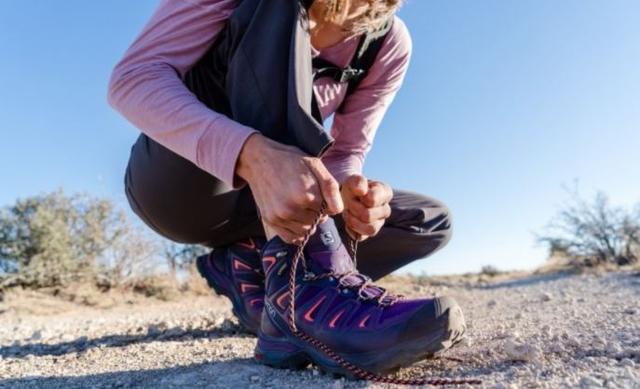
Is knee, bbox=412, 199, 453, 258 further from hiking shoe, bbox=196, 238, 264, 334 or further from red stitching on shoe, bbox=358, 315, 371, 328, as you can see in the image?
red stitching on shoe, bbox=358, 315, 371, 328

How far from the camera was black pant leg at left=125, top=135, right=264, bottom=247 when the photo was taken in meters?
1.75

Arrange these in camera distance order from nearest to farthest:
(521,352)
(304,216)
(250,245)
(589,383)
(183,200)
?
(589,383), (304,216), (521,352), (183,200), (250,245)

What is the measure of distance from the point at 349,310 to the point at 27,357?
1.14 metres

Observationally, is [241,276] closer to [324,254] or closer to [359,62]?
[324,254]

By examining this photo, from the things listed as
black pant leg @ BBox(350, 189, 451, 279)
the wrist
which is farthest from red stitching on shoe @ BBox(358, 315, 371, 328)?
black pant leg @ BBox(350, 189, 451, 279)

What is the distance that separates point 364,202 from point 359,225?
0.09 m

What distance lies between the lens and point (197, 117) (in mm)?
1180

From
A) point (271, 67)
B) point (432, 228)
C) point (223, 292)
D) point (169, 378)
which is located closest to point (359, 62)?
point (271, 67)

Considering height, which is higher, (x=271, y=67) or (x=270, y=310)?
(x=271, y=67)

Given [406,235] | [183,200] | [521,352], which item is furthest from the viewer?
[406,235]

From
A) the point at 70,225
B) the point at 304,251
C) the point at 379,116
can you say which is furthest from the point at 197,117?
the point at 70,225

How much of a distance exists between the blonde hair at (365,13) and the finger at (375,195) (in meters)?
0.53

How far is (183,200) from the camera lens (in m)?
1.82

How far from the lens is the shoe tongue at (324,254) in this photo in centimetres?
130
